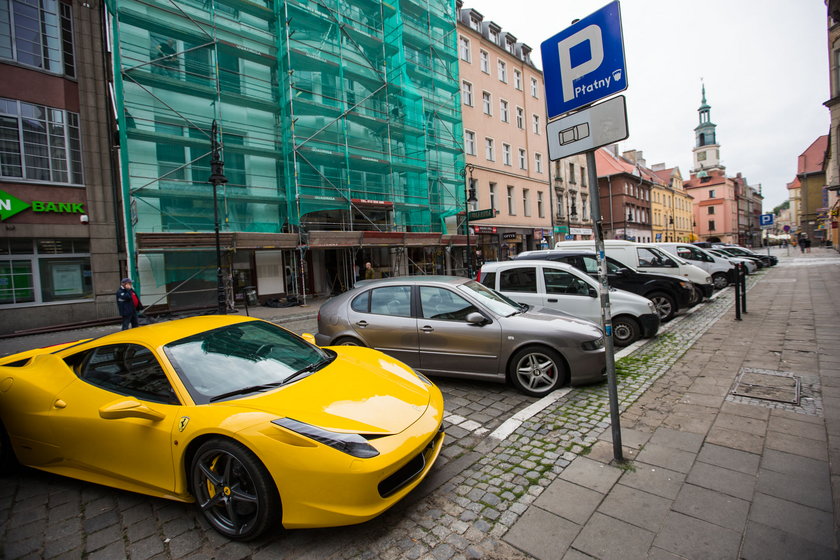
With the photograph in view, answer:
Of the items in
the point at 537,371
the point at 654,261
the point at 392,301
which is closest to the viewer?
the point at 537,371

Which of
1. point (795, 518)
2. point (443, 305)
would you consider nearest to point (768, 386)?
point (795, 518)

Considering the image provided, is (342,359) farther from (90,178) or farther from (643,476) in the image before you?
(90,178)

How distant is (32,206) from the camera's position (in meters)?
13.0

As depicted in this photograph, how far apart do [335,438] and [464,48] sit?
30.5m

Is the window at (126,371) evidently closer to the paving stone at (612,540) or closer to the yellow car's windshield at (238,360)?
the yellow car's windshield at (238,360)

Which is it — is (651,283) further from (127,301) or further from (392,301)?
(127,301)

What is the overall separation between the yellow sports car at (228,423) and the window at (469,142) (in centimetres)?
2572

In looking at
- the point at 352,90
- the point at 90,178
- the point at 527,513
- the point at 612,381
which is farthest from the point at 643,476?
the point at 352,90

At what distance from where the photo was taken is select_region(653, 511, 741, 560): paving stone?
211cm

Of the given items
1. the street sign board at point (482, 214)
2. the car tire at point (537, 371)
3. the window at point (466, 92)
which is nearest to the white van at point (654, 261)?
the car tire at point (537, 371)

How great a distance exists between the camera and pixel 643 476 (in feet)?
9.33

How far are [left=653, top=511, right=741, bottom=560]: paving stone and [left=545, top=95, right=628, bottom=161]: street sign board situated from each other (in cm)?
245

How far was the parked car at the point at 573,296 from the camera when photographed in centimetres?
671

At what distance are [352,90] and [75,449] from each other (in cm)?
2068
